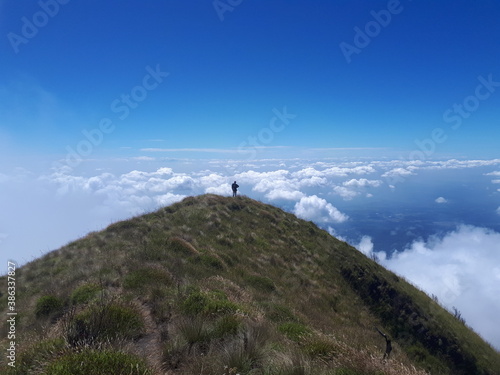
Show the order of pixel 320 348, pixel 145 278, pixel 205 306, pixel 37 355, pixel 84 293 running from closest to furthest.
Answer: pixel 37 355 → pixel 320 348 → pixel 205 306 → pixel 84 293 → pixel 145 278

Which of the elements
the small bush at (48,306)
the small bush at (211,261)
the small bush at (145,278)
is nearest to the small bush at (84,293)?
the small bush at (48,306)

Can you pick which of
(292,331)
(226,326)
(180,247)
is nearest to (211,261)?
(180,247)

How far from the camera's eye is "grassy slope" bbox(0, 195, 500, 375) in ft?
16.5

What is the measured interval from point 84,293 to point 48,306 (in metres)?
1.29

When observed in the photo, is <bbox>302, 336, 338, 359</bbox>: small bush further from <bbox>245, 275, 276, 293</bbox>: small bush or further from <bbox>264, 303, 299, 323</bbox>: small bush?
<bbox>245, 275, 276, 293</bbox>: small bush

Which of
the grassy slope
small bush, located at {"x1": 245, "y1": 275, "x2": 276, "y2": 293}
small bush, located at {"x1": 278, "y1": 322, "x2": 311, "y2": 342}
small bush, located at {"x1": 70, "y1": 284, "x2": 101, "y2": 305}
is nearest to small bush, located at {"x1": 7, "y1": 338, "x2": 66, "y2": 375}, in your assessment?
the grassy slope

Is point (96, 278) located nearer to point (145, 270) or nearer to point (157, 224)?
point (145, 270)

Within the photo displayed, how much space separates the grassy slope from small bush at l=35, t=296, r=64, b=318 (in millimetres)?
38

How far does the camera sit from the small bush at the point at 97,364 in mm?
3918

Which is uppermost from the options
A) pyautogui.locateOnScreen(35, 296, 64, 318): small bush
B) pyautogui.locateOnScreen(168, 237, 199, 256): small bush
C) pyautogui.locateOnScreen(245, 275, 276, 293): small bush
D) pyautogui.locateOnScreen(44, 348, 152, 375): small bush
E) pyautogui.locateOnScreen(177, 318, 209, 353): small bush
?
pyautogui.locateOnScreen(44, 348, 152, 375): small bush

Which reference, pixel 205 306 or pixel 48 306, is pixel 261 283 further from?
pixel 48 306

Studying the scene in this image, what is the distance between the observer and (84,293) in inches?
354

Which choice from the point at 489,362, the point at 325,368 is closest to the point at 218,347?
the point at 325,368

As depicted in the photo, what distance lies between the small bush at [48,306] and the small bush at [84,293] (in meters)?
0.50
